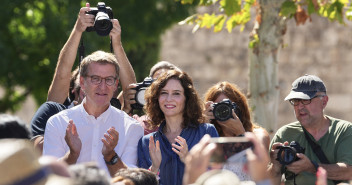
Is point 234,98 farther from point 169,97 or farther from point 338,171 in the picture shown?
point 338,171

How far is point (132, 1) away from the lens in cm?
1152

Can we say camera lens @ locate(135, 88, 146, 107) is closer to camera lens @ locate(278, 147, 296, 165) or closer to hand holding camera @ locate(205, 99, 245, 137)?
hand holding camera @ locate(205, 99, 245, 137)

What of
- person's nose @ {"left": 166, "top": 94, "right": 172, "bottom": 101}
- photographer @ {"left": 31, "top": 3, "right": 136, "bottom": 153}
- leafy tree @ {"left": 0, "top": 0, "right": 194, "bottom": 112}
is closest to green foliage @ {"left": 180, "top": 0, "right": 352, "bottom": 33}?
photographer @ {"left": 31, "top": 3, "right": 136, "bottom": 153}

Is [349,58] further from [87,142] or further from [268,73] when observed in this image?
[87,142]

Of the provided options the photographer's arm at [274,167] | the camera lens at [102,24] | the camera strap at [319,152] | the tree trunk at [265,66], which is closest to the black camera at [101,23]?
the camera lens at [102,24]

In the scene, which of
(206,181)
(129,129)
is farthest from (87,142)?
(206,181)

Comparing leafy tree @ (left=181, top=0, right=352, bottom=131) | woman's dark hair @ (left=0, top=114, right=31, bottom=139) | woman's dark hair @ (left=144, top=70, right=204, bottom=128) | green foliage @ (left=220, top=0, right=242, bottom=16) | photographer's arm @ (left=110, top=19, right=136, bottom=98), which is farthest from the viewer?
leafy tree @ (left=181, top=0, right=352, bottom=131)

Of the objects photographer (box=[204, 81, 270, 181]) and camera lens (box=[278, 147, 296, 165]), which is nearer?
camera lens (box=[278, 147, 296, 165])

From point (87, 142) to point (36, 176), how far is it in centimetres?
251

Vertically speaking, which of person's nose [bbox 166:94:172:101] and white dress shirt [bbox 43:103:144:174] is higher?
person's nose [bbox 166:94:172:101]

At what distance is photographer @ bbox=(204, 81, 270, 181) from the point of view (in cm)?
604

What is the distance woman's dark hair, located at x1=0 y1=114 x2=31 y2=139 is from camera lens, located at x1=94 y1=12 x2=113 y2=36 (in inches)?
84.1

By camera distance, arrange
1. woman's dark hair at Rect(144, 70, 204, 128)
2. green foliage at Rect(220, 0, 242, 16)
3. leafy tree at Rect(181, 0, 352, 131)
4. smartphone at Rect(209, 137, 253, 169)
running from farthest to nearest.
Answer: leafy tree at Rect(181, 0, 352, 131) < green foliage at Rect(220, 0, 242, 16) < woman's dark hair at Rect(144, 70, 204, 128) < smartphone at Rect(209, 137, 253, 169)

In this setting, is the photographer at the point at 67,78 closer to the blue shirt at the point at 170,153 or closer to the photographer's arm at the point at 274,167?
the blue shirt at the point at 170,153
